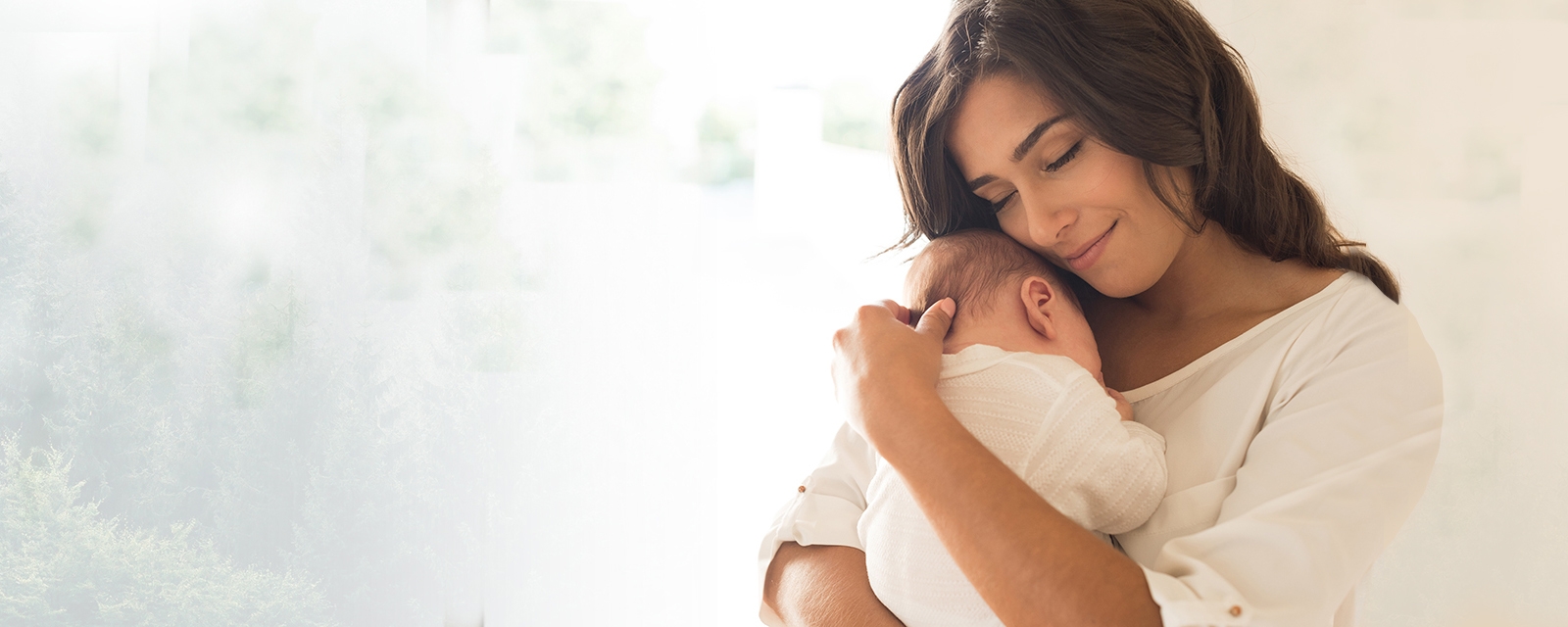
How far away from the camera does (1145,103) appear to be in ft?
3.60

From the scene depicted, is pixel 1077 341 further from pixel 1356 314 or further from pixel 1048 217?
pixel 1356 314

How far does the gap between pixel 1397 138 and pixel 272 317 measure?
265 centimetres

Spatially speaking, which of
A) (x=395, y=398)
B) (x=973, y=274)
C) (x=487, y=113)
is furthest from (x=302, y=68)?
(x=973, y=274)

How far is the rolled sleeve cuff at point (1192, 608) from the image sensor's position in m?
0.75

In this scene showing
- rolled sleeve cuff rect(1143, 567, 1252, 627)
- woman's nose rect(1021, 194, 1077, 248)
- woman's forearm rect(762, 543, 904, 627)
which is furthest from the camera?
woman's nose rect(1021, 194, 1077, 248)

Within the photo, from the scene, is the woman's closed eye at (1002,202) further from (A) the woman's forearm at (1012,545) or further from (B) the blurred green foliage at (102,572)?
(B) the blurred green foliage at (102,572)

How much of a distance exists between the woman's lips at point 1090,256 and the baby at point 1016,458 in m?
0.16

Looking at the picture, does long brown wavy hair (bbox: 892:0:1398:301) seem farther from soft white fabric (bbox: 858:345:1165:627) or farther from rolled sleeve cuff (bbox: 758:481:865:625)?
rolled sleeve cuff (bbox: 758:481:865:625)

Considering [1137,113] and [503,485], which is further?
[503,485]

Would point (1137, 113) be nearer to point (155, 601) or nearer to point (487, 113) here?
point (487, 113)

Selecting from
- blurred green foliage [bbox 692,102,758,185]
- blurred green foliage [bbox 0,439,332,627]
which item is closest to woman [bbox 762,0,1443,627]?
blurred green foliage [bbox 692,102,758,185]

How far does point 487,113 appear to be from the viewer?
81.5 inches

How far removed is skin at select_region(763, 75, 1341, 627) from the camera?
0.79 metres

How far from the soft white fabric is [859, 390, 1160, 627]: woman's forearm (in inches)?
2.7
